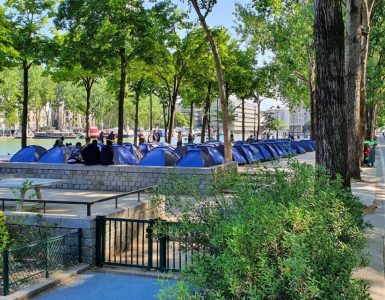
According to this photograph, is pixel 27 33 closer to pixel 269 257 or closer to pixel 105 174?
pixel 105 174

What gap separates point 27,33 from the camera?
83.5 ft

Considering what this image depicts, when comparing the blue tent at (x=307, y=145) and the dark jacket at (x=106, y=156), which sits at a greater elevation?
the blue tent at (x=307, y=145)

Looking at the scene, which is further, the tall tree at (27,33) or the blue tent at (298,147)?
the blue tent at (298,147)

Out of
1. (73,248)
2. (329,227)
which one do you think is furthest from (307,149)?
(329,227)

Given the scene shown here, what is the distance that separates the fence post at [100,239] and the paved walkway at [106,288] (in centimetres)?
58

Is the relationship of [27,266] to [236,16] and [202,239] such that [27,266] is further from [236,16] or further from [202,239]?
[236,16]

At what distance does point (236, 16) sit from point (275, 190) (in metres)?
32.5

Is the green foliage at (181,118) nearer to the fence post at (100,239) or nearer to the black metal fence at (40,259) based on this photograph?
the fence post at (100,239)

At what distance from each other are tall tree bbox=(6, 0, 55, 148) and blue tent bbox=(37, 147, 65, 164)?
23.6 feet

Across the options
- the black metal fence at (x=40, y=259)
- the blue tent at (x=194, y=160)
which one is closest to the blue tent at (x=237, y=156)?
the blue tent at (x=194, y=160)

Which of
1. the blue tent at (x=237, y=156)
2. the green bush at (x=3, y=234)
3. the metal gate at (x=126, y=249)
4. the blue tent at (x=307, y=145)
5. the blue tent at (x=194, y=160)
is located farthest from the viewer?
the blue tent at (x=307, y=145)

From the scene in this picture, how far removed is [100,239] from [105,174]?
24.0 ft

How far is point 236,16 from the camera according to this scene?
36.2m

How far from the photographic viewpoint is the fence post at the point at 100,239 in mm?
9195
